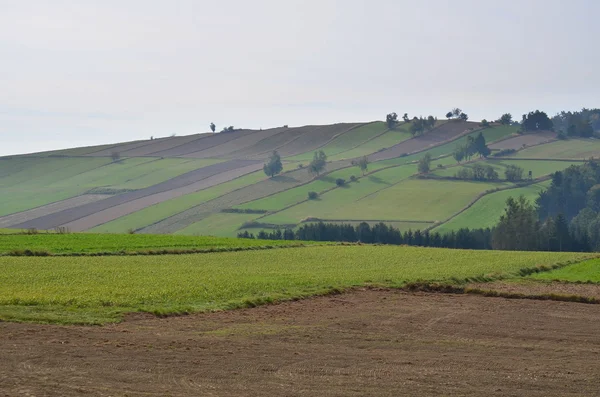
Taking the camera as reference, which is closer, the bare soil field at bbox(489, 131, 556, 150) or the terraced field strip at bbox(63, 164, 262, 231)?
the terraced field strip at bbox(63, 164, 262, 231)

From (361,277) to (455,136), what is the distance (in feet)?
496

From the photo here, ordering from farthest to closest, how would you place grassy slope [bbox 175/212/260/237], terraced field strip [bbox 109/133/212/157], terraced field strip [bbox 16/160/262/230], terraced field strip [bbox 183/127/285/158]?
terraced field strip [bbox 109/133/212/157] → terraced field strip [bbox 183/127/285/158] → terraced field strip [bbox 16/160/262/230] → grassy slope [bbox 175/212/260/237]

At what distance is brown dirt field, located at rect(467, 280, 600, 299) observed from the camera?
1544 inches

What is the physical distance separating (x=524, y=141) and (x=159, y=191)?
272 feet

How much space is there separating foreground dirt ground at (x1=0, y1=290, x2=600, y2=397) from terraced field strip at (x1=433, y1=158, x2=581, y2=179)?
12164 cm

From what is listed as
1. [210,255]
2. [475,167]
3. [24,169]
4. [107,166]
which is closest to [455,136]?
[475,167]

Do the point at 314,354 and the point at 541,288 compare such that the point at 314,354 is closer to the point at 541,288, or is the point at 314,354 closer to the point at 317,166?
the point at 541,288

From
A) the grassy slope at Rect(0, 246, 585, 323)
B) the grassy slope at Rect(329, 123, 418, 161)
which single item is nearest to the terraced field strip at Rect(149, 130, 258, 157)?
the grassy slope at Rect(329, 123, 418, 161)

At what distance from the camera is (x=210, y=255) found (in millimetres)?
54406

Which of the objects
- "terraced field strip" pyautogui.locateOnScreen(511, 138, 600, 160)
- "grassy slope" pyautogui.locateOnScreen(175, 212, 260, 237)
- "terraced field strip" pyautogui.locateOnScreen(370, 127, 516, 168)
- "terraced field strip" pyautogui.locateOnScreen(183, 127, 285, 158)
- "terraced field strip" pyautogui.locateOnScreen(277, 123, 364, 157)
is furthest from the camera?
"terraced field strip" pyautogui.locateOnScreen(277, 123, 364, 157)

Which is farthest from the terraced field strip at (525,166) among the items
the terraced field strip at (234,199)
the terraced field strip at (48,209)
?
the terraced field strip at (48,209)

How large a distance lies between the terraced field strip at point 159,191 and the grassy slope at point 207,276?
231ft

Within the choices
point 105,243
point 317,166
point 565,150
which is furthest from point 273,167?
point 105,243

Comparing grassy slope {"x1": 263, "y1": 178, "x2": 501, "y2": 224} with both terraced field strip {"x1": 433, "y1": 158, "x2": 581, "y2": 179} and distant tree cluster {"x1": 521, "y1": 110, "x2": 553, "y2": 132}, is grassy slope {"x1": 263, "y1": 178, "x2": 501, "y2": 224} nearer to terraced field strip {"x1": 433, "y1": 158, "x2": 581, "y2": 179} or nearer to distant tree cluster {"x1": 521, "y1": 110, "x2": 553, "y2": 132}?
terraced field strip {"x1": 433, "y1": 158, "x2": 581, "y2": 179}
